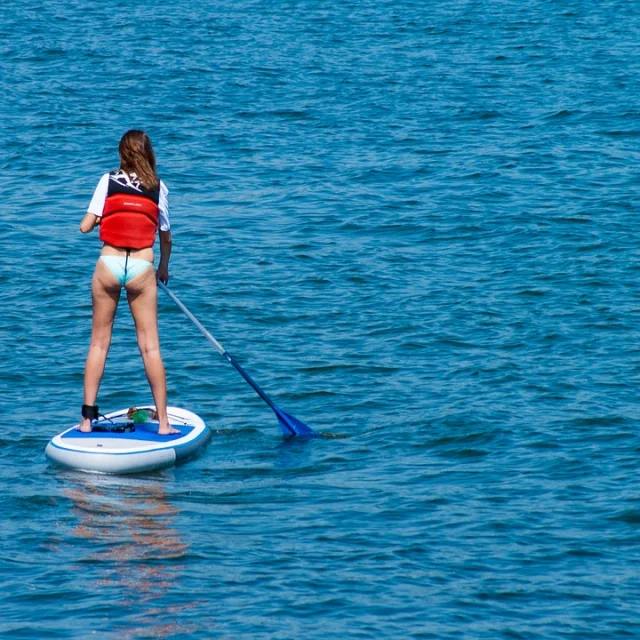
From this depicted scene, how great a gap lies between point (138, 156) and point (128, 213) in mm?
392

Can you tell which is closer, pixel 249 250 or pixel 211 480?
pixel 211 480

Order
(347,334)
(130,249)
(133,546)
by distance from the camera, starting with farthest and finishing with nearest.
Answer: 1. (347,334)
2. (130,249)
3. (133,546)

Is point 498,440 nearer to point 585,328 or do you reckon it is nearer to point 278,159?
point 585,328

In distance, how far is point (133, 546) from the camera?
25.3 feet

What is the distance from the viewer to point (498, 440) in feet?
31.4

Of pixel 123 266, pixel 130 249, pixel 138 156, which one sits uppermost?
pixel 138 156

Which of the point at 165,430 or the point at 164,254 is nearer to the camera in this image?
the point at 164,254

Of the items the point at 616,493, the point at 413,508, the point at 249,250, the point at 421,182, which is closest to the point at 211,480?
the point at 413,508

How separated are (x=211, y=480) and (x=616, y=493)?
2779 mm

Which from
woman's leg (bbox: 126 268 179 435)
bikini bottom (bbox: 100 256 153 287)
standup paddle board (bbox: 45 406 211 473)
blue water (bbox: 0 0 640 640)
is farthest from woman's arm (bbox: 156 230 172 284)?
blue water (bbox: 0 0 640 640)

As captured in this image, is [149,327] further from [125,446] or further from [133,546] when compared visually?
[133,546]

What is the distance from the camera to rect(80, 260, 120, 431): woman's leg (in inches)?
344

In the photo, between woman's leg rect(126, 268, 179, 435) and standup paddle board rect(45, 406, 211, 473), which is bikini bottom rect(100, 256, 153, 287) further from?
standup paddle board rect(45, 406, 211, 473)

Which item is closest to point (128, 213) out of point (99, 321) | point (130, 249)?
point (130, 249)
